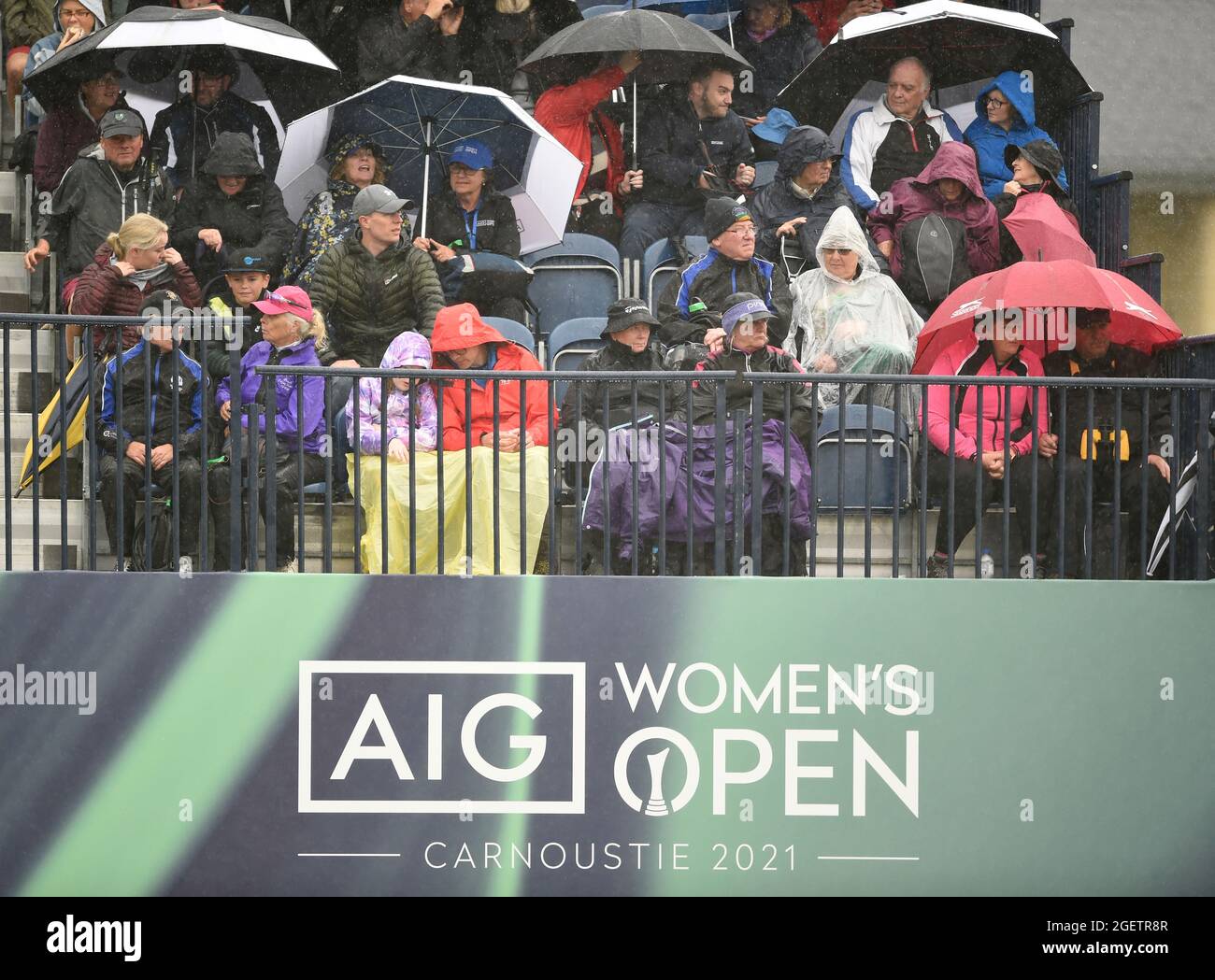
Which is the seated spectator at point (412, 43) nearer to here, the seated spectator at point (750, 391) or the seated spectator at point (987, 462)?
the seated spectator at point (750, 391)

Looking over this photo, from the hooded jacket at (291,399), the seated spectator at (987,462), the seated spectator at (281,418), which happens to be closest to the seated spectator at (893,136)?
the seated spectator at (987,462)

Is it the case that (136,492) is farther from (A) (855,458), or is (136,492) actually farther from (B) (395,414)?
(A) (855,458)

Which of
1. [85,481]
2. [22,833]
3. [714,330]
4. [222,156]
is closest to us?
[22,833]

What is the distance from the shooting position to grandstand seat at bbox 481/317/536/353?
848 centimetres

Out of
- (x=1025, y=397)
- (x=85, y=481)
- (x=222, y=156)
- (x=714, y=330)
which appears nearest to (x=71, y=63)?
(x=222, y=156)

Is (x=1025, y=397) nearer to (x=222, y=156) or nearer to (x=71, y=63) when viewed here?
(x=222, y=156)

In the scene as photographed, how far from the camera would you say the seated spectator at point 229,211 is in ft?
28.7

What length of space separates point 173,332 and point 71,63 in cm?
346

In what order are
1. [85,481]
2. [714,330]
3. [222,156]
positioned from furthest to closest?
[222,156] < [714,330] < [85,481]

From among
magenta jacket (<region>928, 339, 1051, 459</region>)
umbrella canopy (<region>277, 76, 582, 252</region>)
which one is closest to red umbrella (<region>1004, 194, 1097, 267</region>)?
magenta jacket (<region>928, 339, 1051, 459</region>)

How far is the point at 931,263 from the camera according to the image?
8977 mm

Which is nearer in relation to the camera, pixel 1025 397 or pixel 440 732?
pixel 440 732
